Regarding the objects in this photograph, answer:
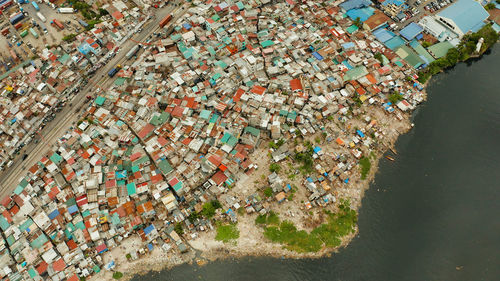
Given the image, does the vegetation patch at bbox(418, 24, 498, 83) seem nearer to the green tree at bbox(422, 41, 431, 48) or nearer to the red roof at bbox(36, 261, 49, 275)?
the green tree at bbox(422, 41, 431, 48)

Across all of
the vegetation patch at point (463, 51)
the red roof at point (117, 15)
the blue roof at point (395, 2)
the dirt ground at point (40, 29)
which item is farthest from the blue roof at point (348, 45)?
the dirt ground at point (40, 29)

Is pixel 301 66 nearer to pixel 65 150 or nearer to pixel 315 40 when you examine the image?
pixel 315 40

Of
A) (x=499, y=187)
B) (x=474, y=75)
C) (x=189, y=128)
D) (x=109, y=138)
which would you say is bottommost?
(x=499, y=187)

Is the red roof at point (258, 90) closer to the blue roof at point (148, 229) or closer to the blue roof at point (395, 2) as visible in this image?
the blue roof at point (148, 229)

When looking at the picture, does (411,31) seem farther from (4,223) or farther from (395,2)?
(4,223)

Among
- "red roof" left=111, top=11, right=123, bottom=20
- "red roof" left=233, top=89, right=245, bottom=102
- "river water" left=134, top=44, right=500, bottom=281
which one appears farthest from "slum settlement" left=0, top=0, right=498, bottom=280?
"red roof" left=111, top=11, right=123, bottom=20

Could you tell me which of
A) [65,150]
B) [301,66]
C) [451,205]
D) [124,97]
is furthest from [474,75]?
[65,150]

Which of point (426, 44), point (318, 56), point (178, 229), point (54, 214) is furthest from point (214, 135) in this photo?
point (426, 44)
